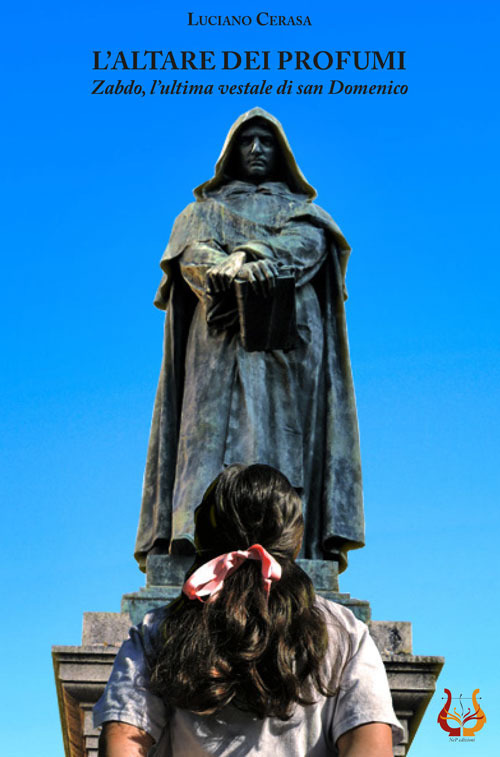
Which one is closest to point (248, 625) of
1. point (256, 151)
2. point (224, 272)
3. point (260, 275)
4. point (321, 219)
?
point (260, 275)

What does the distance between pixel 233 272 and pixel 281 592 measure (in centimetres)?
484

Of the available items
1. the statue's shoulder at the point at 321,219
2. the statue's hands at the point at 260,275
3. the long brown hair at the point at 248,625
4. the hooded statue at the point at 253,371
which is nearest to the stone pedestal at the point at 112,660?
the hooded statue at the point at 253,371

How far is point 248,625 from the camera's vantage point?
10.5ft

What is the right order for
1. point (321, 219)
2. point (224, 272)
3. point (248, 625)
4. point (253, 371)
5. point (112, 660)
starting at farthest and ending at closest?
1. point (321, 219)
2. point (253, 371)
3. point (224, 272)
4. point (112, 660)
5. point (248, 625)

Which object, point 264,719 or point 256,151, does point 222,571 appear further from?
point 256,151

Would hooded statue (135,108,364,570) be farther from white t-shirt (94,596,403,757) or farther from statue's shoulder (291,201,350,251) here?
white t-shirt (94,596,403,757)

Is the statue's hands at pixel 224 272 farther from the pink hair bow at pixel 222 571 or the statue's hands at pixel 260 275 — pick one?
the pink hair bow at pixel 222 571

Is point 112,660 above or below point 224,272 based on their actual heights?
below

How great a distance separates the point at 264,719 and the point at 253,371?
4.97 meters

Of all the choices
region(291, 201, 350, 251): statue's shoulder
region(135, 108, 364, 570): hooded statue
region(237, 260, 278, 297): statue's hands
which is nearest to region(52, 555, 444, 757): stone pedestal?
region(135, 108, 364, 570): hooded statue

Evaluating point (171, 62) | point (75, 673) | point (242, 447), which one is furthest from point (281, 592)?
point (171, 62)

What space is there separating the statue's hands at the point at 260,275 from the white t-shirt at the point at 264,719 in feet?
15.0

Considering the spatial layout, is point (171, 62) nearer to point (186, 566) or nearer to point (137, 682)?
point (186, 566)

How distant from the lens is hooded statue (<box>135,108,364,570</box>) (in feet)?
26.1
